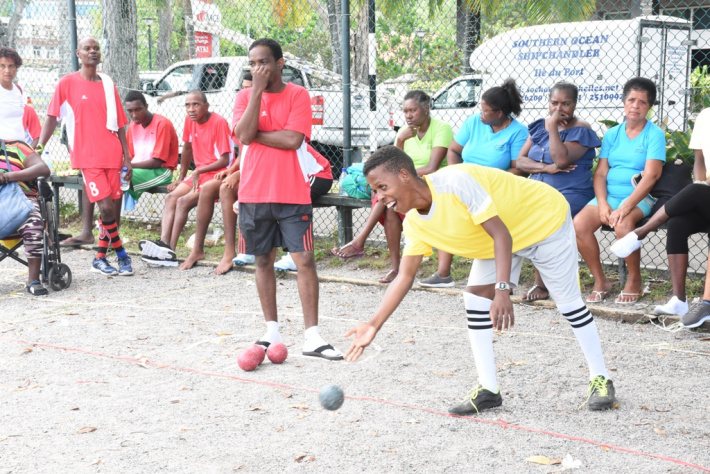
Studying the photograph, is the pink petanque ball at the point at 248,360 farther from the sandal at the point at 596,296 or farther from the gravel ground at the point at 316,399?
the sandal at the point at 596,296

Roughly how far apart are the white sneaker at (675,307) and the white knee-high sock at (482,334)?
222cm

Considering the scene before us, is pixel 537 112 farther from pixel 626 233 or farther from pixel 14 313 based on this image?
pixel 14 313

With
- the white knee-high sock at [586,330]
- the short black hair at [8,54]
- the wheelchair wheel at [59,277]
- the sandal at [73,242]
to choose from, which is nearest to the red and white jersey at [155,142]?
the sandal at [73,242]

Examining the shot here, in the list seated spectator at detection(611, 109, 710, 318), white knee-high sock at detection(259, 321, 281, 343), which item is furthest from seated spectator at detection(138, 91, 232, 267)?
seated spectator at detection(611, 109, 710, 318)

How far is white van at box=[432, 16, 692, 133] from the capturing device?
13.7 m

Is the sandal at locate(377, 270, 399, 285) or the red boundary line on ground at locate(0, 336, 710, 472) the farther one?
the sandal at locate(377, 270, 399, 285)

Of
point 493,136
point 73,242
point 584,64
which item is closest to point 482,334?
point 493,136

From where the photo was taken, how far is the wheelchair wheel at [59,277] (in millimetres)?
7582

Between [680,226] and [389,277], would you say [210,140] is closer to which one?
[389,277]

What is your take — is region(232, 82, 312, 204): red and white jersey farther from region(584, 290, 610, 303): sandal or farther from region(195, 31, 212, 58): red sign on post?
region(195, 31, 212, 58): red sign on post

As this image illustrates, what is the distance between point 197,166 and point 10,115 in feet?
6.60

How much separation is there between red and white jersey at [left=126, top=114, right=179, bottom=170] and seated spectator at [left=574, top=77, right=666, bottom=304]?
16.5 ft

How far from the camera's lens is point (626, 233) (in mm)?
6289

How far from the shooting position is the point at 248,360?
16.8ft
